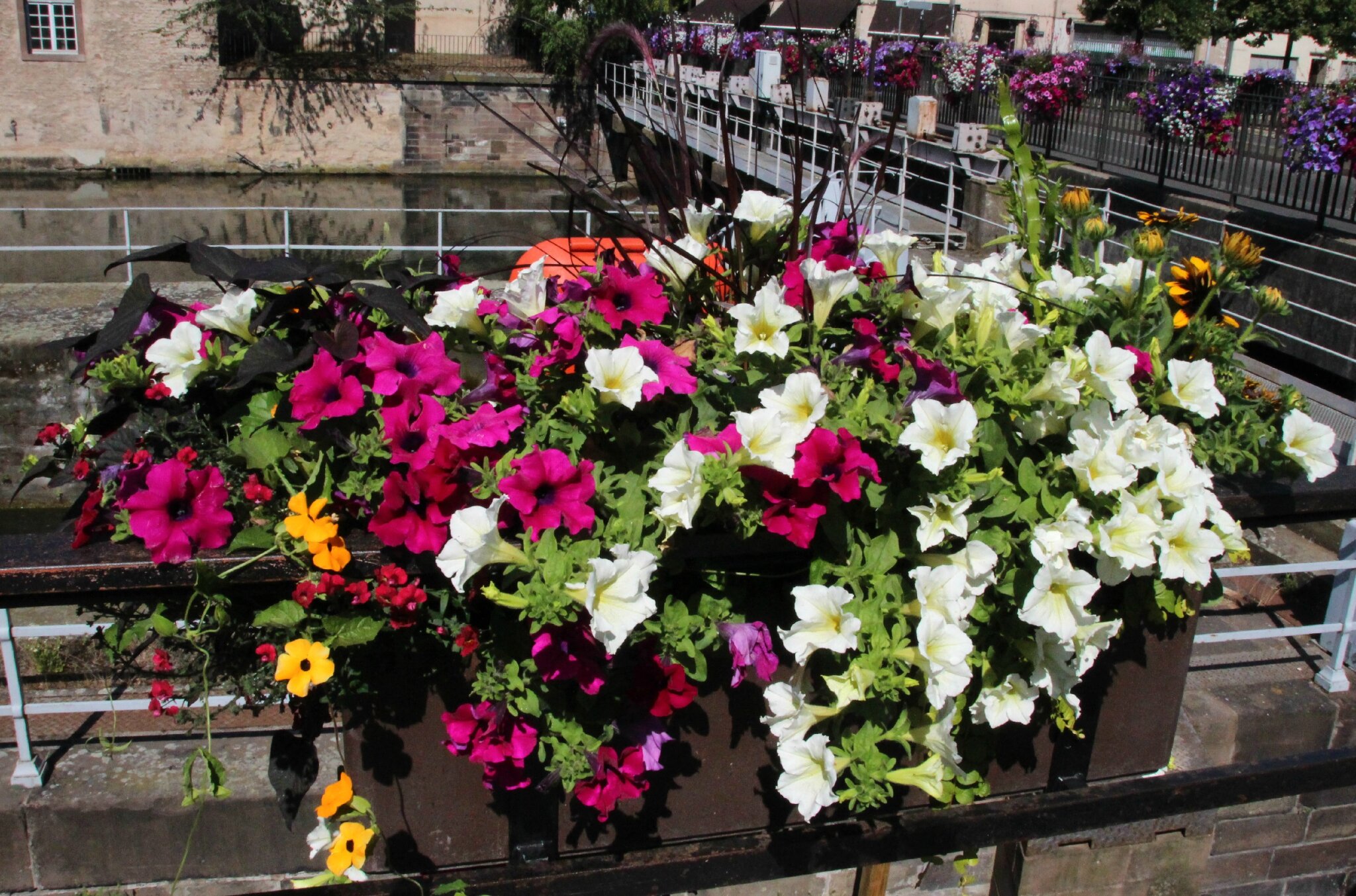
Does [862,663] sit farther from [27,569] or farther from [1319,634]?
[1319,634]

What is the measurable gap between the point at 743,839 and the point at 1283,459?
2.45 feet

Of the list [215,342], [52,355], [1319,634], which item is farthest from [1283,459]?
[52,355]

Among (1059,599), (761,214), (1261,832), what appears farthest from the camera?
(1261,832)

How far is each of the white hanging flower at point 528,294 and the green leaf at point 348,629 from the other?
0.36 metres

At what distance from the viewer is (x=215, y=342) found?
117 cm

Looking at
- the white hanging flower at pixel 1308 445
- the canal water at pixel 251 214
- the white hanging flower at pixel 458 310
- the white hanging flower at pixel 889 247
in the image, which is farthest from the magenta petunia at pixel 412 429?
the canal water at pixel 251 214

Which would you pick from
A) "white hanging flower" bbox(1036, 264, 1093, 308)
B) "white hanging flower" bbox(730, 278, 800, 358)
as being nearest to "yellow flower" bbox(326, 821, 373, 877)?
"white hanging flower" bbox(730, 278, 800, 358)

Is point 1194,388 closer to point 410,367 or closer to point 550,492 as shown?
point 550,492

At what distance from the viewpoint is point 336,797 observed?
1.14 meters

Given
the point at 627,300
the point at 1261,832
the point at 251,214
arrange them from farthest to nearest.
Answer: the point at 251,214, the point at 1261,832, the point at 627,300

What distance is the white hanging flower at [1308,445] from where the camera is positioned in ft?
4.03

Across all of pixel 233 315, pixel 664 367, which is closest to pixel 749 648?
pixel 664 367

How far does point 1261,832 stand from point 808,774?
6.05ft

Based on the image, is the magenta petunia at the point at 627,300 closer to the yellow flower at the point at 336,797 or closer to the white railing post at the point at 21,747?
the yellow flower at the point at 336,797
